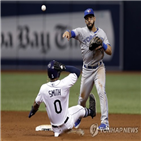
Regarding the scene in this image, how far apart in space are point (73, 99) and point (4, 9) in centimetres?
1280

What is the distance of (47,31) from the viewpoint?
23.8 metres

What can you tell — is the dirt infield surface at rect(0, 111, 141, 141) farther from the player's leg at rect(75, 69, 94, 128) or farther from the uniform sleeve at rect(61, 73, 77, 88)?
the uniform sleeve at rect(61, 73, 77, 88)

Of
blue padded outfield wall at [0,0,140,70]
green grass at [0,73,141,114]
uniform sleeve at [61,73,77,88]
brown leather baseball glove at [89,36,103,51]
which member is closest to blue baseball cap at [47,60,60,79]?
uniform sleeve at [61,73,77,88]

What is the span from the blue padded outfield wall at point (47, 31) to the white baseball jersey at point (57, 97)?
17320 mm

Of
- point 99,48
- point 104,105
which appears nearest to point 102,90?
point 104,105

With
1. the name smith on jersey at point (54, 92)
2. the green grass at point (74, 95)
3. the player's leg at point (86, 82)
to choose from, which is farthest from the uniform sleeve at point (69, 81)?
the green grass at point (74, 95)

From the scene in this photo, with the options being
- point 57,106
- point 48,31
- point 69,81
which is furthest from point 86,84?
point 48,31

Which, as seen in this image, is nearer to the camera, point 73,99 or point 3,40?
point 73,99

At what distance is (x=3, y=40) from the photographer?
77.3 ft

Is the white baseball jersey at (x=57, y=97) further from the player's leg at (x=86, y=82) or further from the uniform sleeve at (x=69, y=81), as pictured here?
the player's leg at (x=86, y=82)

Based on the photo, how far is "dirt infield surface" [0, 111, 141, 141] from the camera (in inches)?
251

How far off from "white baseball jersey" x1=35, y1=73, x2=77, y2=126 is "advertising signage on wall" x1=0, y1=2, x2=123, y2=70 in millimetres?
17320

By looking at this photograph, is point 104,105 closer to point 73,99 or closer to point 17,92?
point 73,99

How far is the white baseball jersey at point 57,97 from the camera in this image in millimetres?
6289
